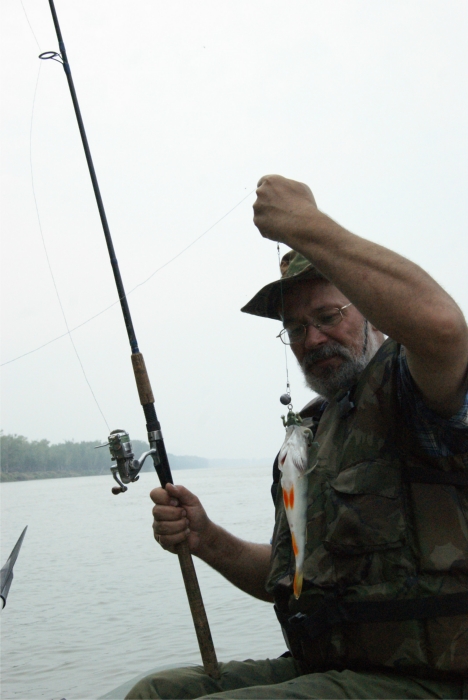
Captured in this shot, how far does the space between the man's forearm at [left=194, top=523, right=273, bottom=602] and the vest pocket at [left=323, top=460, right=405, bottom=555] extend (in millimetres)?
958

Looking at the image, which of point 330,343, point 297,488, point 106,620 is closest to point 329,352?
point 330,343

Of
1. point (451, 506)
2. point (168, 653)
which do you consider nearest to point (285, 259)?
point (451, 506)

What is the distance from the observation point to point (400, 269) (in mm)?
1958

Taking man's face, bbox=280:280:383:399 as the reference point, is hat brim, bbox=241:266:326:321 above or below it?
above

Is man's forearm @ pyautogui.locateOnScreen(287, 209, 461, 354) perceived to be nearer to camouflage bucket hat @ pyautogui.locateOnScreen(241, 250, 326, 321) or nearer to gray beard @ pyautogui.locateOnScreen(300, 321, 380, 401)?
camouflage bucket hat @ pyautogui.locateOnScreen(241, 250, 326, 321)

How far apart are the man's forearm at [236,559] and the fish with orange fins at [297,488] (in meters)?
0.92

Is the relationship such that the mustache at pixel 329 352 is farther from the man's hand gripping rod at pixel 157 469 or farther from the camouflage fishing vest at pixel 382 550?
the man's hand gripping rod at pixel 157 469

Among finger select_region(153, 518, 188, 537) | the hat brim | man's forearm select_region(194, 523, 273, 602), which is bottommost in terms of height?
man's forearm select_region(194, 523, 273, 602)

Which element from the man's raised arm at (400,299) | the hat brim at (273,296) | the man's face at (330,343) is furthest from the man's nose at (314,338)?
the man's raised arm at (400,299)

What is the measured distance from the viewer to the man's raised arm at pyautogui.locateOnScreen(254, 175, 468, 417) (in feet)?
6.26

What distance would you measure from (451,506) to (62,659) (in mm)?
6292

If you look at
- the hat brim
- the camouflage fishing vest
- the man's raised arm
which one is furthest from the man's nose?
the man's raised arm

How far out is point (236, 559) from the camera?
3307 mm

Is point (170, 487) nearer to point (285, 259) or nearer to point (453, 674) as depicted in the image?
point (285, 259)
